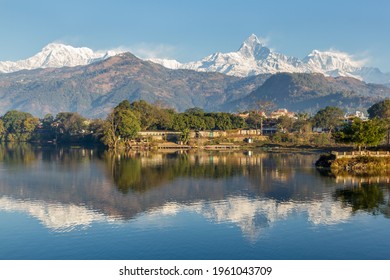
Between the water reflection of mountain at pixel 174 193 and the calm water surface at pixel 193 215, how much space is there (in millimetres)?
125

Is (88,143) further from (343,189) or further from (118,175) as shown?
(343,189)

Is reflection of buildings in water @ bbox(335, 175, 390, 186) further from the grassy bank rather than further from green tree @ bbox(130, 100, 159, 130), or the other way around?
green tree @ bbox(130, 100, 159, 130)

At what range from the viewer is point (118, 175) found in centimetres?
7906

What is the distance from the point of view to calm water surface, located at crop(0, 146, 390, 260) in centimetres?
3698

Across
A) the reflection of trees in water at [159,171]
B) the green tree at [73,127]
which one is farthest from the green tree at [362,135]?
the green tree at [73,127]

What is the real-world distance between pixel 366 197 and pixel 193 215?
22.8 meters

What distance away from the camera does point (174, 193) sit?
60.8m

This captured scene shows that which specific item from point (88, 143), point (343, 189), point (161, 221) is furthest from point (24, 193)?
point (88, 143)

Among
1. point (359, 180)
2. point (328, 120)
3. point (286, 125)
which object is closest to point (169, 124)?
point (286, 125)

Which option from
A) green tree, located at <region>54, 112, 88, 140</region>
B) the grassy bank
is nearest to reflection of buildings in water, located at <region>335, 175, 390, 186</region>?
the grassy bank

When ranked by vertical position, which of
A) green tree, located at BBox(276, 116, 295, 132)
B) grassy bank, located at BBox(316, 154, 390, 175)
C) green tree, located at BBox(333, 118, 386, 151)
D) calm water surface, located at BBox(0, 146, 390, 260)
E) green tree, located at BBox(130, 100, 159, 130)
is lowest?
calm water surface, located at BBox(0, 146, 390, 260)

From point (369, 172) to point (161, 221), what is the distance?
152 feet

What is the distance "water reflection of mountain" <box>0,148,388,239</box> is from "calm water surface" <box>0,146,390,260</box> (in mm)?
125

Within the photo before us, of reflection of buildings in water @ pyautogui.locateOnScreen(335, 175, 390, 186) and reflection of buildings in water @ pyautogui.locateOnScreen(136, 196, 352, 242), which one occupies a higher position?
reflection of buildings in water @ pyautogui.locateOnScreen(335, 175, 390, 186)
